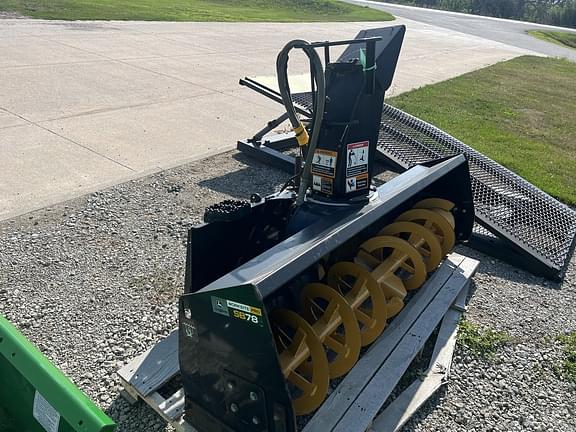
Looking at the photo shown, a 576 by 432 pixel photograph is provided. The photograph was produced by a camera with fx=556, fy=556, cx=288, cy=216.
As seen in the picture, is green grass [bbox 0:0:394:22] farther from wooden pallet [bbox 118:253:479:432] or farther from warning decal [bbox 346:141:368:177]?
wooden pallet [bbox 118:253:479:432]

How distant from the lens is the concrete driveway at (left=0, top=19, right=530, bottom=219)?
5230mm

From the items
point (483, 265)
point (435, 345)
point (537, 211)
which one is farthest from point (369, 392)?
point (537, 211)

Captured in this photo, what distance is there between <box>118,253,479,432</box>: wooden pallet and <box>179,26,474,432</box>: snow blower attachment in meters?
0.12

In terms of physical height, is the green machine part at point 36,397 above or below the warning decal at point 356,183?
below

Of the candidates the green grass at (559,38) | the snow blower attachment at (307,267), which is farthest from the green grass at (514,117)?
the green grass at (559,38)

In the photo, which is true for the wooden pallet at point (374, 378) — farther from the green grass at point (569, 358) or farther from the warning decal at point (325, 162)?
the warning decal at point (325, 162)

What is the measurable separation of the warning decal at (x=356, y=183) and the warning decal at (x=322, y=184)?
98 millimetres

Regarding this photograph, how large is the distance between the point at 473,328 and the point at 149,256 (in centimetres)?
225

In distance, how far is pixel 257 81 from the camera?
6152 mm

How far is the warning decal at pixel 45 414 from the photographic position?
6.49 feet

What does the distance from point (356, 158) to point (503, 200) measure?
2.32 meters

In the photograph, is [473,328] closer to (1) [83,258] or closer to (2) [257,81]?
(1) [83,258]

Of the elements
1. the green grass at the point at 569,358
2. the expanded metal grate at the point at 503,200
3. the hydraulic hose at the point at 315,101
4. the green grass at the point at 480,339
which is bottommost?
the green grass at the point at 569,358

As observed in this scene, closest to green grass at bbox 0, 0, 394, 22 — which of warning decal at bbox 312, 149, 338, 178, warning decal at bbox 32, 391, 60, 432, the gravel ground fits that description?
the gravel ground
